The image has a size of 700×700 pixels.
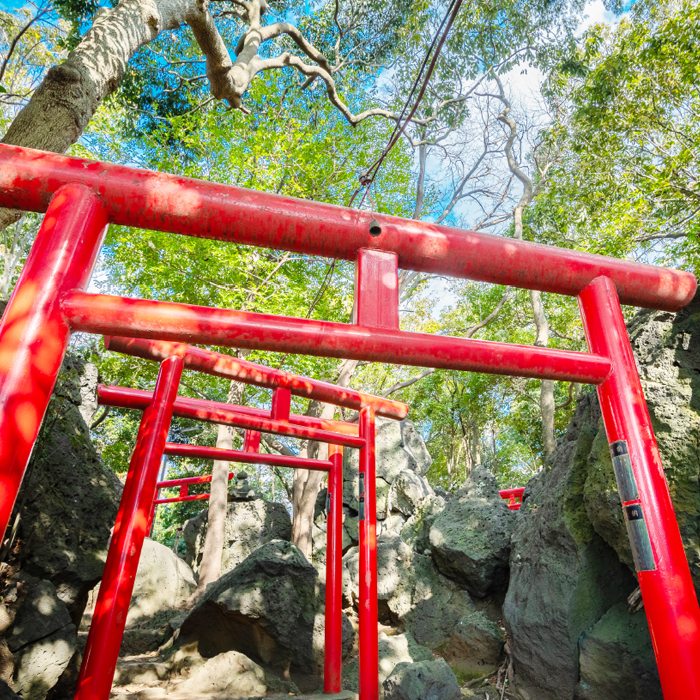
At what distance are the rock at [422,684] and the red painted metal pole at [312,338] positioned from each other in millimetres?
3650

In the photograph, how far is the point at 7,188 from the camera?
192cm

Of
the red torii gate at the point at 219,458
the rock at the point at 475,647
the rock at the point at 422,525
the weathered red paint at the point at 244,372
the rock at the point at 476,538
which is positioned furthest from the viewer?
the rock at the point at 422,525

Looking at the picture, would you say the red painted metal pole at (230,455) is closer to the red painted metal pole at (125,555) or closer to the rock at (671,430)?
the red painted metal pole at (125,555)

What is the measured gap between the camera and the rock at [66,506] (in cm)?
373

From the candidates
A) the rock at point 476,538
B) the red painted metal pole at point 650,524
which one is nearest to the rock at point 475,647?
the rock at point 476,538

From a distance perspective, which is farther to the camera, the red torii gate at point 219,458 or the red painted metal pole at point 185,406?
the red painted metal pole at point 185,406

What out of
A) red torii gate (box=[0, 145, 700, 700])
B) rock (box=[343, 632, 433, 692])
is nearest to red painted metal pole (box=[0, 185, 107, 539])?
red torii gate (box=[0, 145, 700, 700])

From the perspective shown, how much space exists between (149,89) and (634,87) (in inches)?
403

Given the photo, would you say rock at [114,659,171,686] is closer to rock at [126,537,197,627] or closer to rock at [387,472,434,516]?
rock at [126,537,197,627]

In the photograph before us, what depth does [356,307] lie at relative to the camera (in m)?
2.23

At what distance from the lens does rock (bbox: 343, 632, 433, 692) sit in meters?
6.04

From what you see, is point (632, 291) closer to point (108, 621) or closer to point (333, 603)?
point (108, 621)

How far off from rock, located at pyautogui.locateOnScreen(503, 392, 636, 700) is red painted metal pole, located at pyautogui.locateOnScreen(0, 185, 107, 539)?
15.8 ft

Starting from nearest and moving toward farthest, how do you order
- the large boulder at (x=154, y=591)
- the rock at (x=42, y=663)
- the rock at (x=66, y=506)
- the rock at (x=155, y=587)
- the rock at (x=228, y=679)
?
1. the rock at (x=42, y=663)
2. the rock at (x=66, y=506)
3. the rock at (x=228, y=679)
4. the large boulder at (x=154, y=591)
5. the rock at (x=155, y=587)
